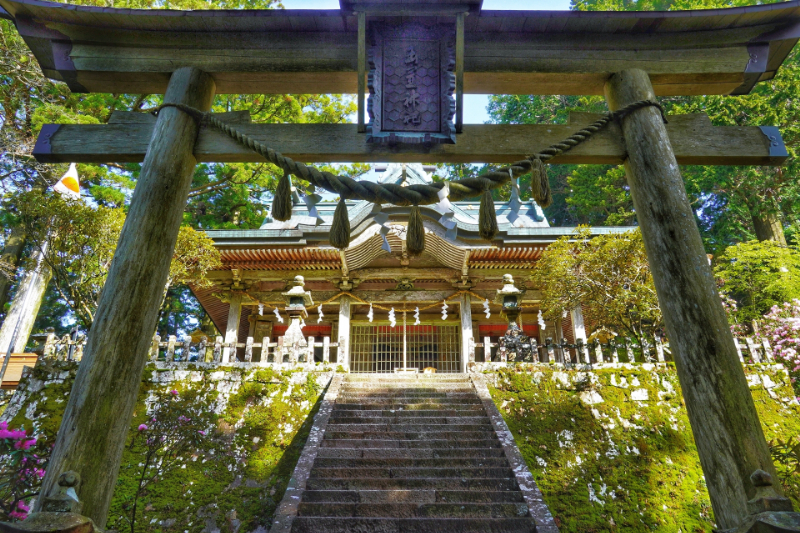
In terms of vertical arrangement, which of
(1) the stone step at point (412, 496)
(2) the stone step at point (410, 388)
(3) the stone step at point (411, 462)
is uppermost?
(2) the stone step at point (410, 388)

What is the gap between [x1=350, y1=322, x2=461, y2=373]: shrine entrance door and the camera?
1333cm

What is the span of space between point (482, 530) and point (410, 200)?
3.53 metres

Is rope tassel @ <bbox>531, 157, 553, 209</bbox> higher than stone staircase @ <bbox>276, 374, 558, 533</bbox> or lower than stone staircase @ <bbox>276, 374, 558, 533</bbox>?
higher

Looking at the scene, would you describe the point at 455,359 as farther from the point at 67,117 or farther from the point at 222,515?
the point at 67,117

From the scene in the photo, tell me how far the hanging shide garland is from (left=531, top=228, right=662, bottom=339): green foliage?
18.3ft

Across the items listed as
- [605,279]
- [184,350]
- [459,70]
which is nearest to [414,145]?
[459,70]

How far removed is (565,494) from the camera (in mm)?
6078

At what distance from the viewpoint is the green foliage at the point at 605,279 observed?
857cm

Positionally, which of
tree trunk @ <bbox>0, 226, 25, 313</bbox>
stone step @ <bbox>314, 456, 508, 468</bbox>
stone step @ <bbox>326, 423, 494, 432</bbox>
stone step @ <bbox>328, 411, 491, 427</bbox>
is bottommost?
stone step @ <bbox>314, 456, 508, 468</bbox>

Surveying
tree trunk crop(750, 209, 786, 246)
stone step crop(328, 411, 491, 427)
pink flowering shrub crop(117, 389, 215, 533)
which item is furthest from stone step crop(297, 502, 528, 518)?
tree trunk crop(750, 209, 786, 246)

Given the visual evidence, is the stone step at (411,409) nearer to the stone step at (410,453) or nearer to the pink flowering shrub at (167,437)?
the stone step at (410,453)

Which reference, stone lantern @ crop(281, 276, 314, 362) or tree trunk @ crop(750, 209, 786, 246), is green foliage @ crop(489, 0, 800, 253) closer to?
tree trunk @ crop(750, 209, 786, 246)

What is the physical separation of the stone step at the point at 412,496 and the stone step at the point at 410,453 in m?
0.75

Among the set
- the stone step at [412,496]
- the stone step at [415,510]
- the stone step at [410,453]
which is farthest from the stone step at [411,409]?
the stone step at [415,510]
